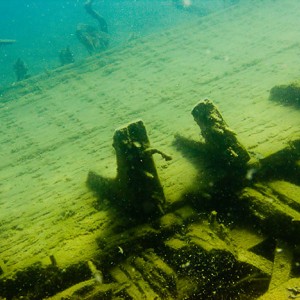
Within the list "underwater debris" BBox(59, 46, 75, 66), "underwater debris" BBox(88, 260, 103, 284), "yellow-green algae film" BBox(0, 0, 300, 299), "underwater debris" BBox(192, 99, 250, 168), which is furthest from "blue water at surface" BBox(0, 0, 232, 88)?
"underwater debris" BBox(88, 260, 103, 284)

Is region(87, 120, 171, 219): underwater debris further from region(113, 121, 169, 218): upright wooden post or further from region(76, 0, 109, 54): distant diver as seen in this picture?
region(76, 0, 109, 54): distant diver

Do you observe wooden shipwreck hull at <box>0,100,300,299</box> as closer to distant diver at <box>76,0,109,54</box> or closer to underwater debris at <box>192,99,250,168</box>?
underwater debris at <box>192,99,250,168</box>

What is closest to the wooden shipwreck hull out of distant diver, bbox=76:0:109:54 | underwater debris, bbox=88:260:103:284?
underwater debris, bbox=88:260:103:284

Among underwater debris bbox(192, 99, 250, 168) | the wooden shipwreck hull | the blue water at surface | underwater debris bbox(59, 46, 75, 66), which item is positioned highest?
the blue water at surface

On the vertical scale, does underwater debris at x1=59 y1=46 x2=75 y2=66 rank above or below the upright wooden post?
above

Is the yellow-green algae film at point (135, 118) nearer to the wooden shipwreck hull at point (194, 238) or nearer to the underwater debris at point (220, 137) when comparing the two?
the wooden shipwreck hull at point (194, 238)

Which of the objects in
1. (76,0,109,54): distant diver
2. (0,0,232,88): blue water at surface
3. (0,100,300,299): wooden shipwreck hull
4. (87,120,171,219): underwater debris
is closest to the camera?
(0,100,300,299): wooden shipwreck hull

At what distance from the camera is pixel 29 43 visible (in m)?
21.3

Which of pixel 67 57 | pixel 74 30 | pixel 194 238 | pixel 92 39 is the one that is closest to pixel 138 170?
pixel 194 238

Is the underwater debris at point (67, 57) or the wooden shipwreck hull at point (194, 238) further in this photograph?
the underwater debris at point (67, 57)

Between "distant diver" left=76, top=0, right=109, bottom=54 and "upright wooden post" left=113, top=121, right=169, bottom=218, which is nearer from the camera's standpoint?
"upright wooden post" left=113, top=121, right=169, bottom=218

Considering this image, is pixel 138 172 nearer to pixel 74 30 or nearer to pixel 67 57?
pixel 67 57

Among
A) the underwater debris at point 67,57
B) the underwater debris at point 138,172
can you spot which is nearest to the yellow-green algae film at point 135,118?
the underwater debris at point 67,57

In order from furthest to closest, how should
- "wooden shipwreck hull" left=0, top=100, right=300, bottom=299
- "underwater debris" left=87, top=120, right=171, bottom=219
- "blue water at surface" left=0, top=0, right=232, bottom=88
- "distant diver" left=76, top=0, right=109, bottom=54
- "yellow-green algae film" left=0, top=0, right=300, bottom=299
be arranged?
"blue water at surface" left=0, top=0, right=232, bottom=88 → "distant diver" left=76, top=0, right=109, bottom=54 → "yellow-green algae film" left=0, top=0, right=300, bottom=299 → "underwater debris" left=87, top=120, right=171, bottom=219 → "wooden shipwreck hull" left=0, top=100, right=300, bottom=299
